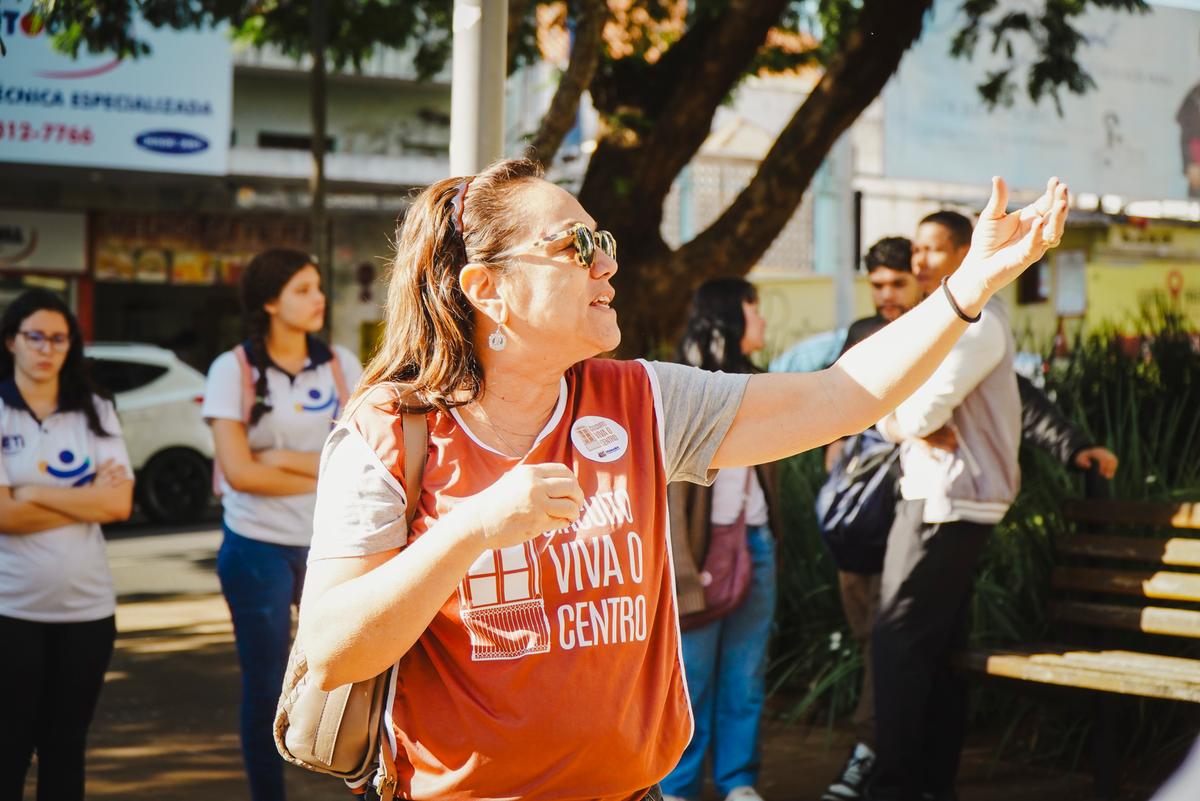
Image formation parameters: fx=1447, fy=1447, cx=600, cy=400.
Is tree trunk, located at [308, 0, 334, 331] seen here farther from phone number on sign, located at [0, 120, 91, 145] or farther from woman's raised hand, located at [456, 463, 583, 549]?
woman's raised hand, located at [456, 463, 583, 549]

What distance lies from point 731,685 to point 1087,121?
15014 millimetres

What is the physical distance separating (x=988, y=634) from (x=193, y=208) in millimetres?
17901

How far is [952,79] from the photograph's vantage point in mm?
16375

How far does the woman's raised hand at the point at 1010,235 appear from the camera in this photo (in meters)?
2.38

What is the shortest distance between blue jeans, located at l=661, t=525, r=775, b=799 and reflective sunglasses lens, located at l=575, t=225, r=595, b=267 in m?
2.99

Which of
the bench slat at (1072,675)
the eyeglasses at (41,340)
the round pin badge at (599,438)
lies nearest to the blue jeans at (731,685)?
the bench slat at (1072,675)

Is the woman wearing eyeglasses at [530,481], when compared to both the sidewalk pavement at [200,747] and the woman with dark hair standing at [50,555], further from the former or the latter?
the sidewalk pavement at [200,747]

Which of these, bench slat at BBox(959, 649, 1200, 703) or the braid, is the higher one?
the braid

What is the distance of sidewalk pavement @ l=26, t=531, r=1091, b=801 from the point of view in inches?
217

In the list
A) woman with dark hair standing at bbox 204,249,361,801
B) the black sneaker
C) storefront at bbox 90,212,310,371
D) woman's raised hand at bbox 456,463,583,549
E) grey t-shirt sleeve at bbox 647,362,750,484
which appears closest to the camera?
woman's raised hand at bbox 456,463,583,549

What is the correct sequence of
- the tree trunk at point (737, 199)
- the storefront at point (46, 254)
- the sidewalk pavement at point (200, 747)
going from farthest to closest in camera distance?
the storefront at point (46, 254)
the tree trunk at point (737, 199)
the sidewalk pavement at point (200, 747)

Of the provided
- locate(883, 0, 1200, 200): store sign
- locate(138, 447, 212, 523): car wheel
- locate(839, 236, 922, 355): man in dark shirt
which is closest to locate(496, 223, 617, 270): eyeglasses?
Answer: locate(839, 236, 922, 355): man in dark shirt

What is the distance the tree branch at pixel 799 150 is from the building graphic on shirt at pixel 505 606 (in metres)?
6.24

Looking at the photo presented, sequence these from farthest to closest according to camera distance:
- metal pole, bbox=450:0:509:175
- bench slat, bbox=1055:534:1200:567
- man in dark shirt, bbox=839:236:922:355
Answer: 1. man in dark shirt, bbox=839:236:922:355
2. bench slat, bbox=1055:534:1200:567
3. metal pole, bbox=450:0:509:175
